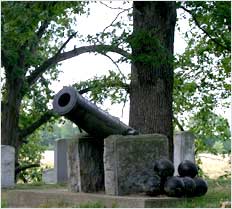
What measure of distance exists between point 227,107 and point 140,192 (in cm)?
1273

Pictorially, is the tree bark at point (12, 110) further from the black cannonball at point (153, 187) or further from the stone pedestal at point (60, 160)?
the black cannonball at point (153, 187)

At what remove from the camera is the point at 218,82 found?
20938 millimetres

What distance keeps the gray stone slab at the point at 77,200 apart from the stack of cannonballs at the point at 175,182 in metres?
0.15

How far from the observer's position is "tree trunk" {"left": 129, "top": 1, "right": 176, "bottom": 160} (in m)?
12.5

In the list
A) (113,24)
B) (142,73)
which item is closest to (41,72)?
(113,24)

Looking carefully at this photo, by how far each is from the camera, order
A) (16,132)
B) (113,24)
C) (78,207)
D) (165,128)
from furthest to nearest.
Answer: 1. (16,132)
2. (113,24)
3. (165,128)
4. (78,207)

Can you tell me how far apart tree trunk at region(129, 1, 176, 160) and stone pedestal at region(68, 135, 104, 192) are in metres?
1.92

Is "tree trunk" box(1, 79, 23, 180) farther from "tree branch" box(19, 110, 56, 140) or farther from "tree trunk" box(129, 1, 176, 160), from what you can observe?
"tree trunk" box(129, 1, 176, 160)

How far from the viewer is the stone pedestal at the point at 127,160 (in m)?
9.83

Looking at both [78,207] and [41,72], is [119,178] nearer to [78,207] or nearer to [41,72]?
[78,207]

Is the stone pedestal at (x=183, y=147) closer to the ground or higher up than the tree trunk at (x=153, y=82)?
closer to the ground

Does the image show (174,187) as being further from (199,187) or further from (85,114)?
(85,114)

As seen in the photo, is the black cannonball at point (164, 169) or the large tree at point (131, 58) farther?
the large tree at point (131, 58)

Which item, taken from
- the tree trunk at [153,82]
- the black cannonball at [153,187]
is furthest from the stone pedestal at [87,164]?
the tree trunk at [153,82]
